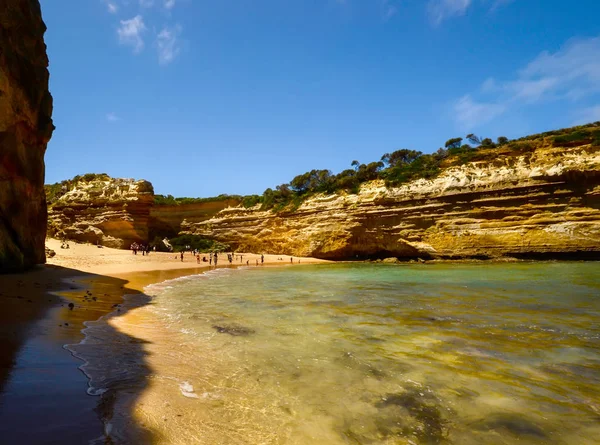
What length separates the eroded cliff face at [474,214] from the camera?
25.0 metres

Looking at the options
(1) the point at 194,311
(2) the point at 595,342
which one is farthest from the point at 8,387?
Result: (2) the point at 595,342

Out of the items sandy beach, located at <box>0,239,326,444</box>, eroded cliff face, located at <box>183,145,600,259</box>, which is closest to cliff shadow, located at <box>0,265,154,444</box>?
sandy beach, located at <box>0,239,326,444</box>

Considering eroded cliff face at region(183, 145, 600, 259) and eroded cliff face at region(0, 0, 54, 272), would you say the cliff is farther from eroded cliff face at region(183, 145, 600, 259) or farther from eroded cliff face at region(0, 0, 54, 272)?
eroded cliff face at region(0, 0, 54, 272)

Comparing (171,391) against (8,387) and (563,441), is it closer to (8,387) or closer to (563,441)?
(8,387)

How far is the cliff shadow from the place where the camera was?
8.89ft

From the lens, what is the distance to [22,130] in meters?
15.2

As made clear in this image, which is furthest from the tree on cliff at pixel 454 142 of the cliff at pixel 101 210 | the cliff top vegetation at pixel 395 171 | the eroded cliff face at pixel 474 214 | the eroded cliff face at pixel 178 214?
the cliff at pixel 101 210

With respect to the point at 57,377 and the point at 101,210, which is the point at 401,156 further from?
the point at 57,377

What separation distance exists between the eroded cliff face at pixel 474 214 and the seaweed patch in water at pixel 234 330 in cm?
2624

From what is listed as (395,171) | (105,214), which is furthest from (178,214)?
(395,171)

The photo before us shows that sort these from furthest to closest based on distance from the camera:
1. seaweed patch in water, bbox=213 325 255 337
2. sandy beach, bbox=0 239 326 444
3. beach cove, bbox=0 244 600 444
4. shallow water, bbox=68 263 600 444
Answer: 1. seaweed patch in water, bbox=213 325 255 337
2. shallow water, bbox=68 263 600 444
3. beach cove, bbox=0 244 600 444
4. sandy beach, bbox=0 239 326 444

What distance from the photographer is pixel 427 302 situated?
10.3m

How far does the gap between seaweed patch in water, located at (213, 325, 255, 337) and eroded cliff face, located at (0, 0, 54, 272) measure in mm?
10815

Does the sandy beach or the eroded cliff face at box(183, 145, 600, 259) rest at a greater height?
the eroded cliff face at box(183, 145, 600, 259)
